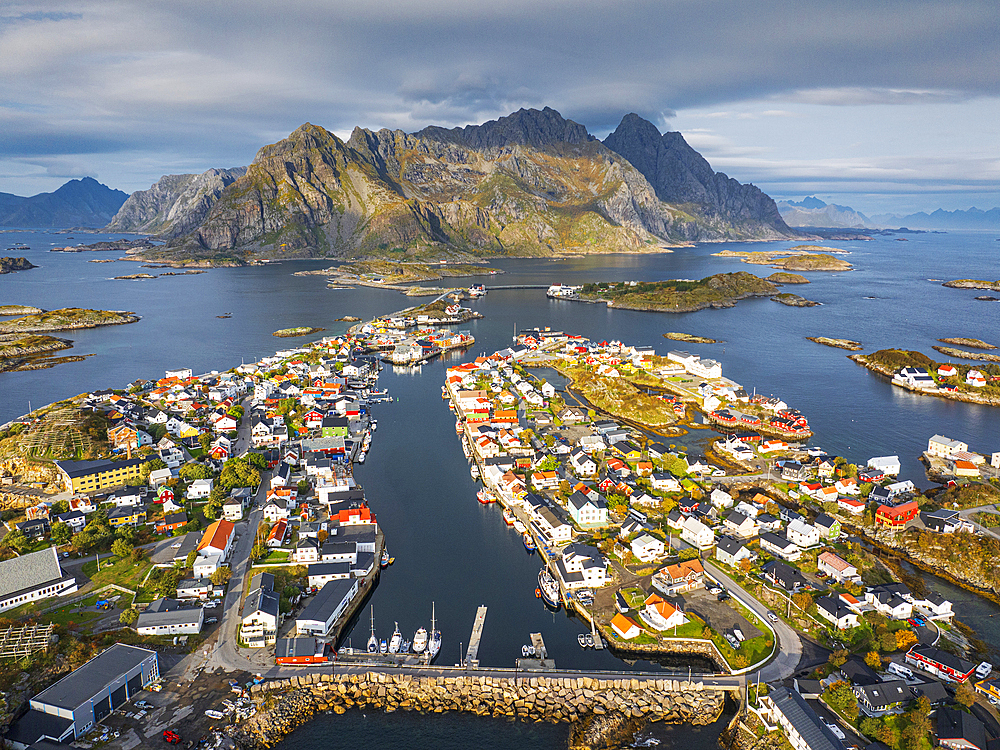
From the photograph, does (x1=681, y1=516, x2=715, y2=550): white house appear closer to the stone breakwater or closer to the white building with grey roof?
the stone breakwater

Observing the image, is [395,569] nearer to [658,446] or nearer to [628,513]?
[628,513]

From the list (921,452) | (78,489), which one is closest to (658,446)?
(921,452)

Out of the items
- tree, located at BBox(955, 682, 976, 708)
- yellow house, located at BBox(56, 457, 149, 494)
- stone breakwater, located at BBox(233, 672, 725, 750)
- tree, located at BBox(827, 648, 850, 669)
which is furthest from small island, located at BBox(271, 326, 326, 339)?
tree, located at BBox(955, 682, 976, 708)

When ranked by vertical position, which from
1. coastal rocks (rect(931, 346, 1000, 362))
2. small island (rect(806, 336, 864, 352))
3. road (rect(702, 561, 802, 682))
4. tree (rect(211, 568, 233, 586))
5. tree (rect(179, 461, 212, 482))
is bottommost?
road (rect(702, 561, 802, 682))

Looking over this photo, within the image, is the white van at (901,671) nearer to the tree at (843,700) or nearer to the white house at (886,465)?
the tree at (843,700)

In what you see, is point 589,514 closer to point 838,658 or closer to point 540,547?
point 540,547

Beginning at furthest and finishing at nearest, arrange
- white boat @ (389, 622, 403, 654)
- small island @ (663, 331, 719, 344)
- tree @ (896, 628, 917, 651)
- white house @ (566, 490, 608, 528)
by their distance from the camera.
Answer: small island @ (663, 331, 719, 344), white house @ (566, 490, 608, 528), white boat @ (389, 622, 403, 654), tree @ (896, 628, 917, 651)
